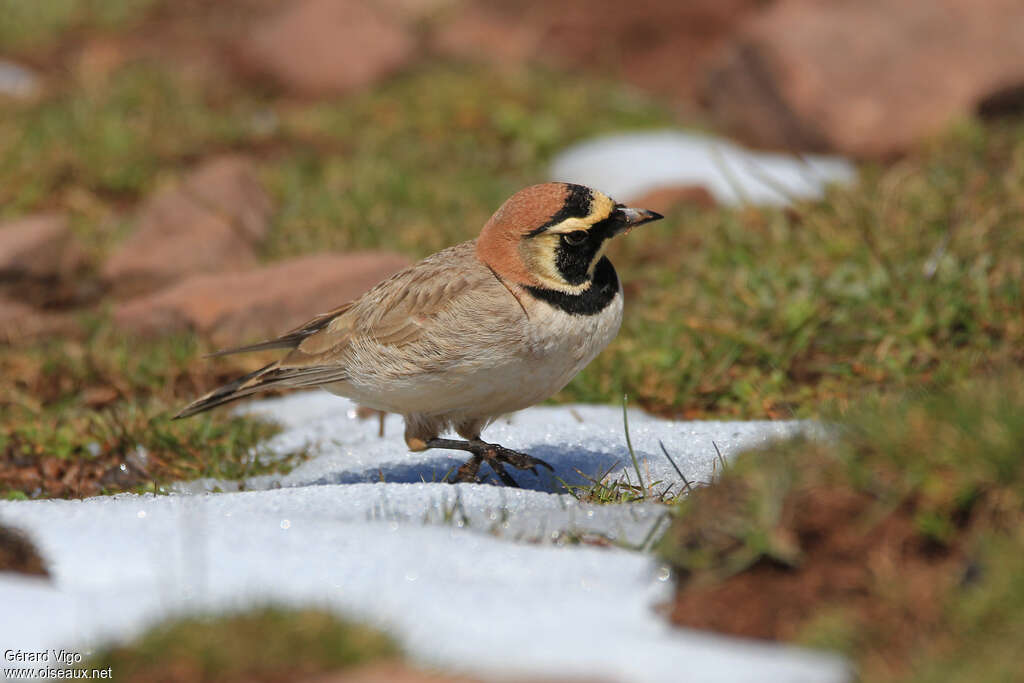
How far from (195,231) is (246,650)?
576 centimetres

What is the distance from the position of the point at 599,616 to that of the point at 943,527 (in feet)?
2.72

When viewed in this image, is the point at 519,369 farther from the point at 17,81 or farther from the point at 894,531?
the point at 17,81

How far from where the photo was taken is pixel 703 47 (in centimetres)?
1291

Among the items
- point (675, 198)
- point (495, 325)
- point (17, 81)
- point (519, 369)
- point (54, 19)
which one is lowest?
point (675, 198)

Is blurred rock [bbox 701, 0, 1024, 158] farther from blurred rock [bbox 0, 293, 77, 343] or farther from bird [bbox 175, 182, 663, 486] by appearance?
blurred rock [bbox 0, 293, 77, 343]

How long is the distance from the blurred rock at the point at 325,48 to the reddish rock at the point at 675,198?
3.71 meters

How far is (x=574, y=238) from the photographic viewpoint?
470 centimetres

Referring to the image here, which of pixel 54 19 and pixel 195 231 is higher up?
pixel 54 19

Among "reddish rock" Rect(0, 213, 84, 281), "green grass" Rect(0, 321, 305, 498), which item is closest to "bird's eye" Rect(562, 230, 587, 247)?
"green grass" Rect(0, 321, 305, 498)

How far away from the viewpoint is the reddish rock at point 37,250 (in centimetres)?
742

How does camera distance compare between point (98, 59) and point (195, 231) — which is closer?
point (195, 231)

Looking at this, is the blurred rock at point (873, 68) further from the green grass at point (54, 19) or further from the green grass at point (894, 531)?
the green grass at point (54, 19)

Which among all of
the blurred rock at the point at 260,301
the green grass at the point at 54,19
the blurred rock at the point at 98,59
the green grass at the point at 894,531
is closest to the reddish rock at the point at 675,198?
the blurred rock at the point at 260,301

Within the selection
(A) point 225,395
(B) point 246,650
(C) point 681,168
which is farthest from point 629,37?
(B) point 246,650
